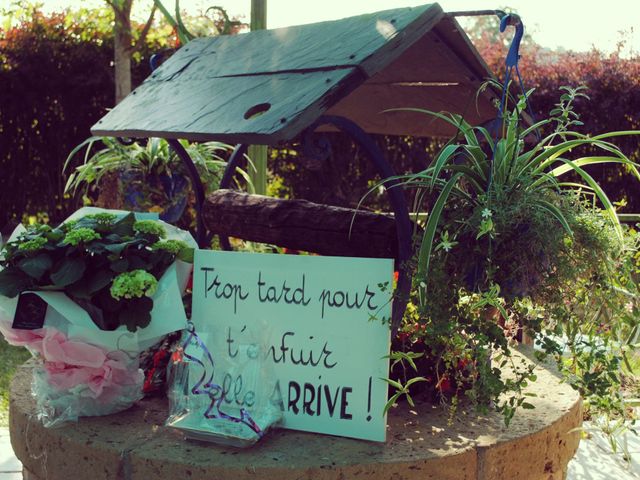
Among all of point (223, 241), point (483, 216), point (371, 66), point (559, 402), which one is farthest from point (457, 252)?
point (223, 241)

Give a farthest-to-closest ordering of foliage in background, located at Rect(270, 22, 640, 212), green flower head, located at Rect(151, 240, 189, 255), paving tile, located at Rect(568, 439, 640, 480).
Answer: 1. foliage in background, located at Rect(270, 22, 640, 212)
2. paving tile, located at Rect(568, 439, 640, 480)
3. green flower head, located at Rect(151, 240, 189, 255)

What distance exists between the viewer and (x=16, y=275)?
196 centimetres

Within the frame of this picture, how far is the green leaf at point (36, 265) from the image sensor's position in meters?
1.91

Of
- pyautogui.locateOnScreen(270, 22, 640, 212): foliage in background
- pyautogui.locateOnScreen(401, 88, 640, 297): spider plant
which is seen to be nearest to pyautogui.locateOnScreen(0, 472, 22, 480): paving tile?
pyautogui.locateOnScreen(401, 88, 640, 297): spider plant

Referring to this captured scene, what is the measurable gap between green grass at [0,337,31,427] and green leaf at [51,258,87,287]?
2032 millimetres

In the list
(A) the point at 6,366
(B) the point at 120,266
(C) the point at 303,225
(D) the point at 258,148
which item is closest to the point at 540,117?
(D) the point at 258,148

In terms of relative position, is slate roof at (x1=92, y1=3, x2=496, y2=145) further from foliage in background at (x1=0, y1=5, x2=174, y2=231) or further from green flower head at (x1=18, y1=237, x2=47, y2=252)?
foliage in background at (x1=0, y1=5, x2=174, y2=231)

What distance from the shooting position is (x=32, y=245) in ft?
6.43

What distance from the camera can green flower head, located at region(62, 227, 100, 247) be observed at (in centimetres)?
196

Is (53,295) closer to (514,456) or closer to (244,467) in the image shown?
(244,467)

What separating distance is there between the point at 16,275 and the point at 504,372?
1508mm

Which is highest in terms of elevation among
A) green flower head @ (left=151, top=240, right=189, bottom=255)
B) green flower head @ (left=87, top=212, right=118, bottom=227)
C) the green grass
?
green flower head @ (left=87, top=212, right=118, bottom=227)

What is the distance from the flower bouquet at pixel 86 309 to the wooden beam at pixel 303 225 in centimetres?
43

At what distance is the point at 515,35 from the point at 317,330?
0.90m
